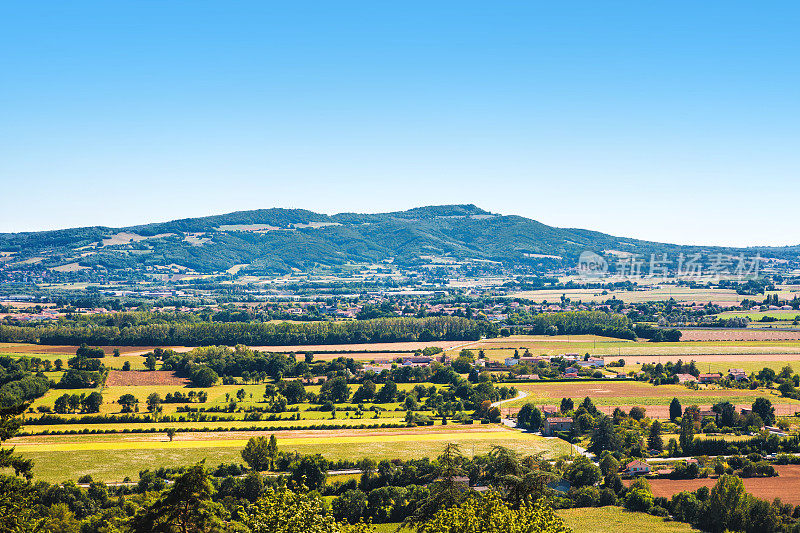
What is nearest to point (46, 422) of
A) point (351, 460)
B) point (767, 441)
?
point (351, 460)

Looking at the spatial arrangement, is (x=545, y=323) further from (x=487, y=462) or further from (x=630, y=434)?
(x=487, y=462)

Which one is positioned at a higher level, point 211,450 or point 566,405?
point 566,405

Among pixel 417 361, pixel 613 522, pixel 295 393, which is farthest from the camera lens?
pixel 417 361

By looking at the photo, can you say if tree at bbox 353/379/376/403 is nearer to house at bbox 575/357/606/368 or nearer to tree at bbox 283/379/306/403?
tree at bbox 283/379/306/403

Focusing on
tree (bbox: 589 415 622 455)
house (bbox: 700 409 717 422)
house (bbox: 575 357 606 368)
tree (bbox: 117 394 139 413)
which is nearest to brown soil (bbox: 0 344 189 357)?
tree (bbox: 117 394 139 413)

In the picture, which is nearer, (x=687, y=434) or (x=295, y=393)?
(x=687, y=434)

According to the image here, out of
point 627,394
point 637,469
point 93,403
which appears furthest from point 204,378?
point 637,469

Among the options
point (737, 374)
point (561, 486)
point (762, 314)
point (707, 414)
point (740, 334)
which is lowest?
point (561, 486)

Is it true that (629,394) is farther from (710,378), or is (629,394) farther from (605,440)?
(605,440)
